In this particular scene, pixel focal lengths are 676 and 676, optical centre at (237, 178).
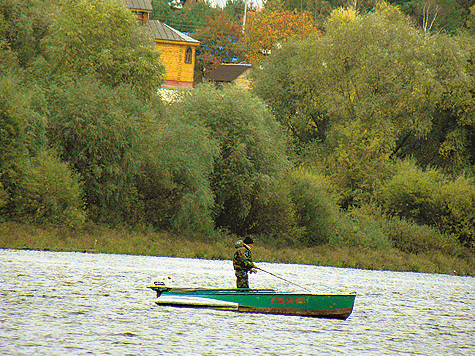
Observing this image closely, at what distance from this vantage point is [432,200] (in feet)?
189

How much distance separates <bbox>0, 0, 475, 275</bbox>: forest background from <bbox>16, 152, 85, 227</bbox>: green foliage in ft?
0.31

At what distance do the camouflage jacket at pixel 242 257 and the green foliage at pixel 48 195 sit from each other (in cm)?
2292

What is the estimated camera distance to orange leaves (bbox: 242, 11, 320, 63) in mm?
97625

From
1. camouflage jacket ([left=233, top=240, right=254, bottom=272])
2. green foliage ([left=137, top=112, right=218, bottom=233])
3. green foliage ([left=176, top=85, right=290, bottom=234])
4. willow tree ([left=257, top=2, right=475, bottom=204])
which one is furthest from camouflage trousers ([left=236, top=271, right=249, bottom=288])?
willow tree ([left=257, top=2, right=475, bottom=204])

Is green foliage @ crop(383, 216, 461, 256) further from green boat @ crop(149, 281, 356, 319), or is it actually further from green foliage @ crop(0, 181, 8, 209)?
green boat @ crop(149, 281, 356, 319)

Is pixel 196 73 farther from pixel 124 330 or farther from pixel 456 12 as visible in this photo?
pixel 124 330

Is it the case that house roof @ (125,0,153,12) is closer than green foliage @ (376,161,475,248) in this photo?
No

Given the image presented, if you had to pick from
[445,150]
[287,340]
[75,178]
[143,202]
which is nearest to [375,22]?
[445,150]

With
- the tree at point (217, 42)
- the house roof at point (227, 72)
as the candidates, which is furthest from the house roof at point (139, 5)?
the tree at point (217, 42)

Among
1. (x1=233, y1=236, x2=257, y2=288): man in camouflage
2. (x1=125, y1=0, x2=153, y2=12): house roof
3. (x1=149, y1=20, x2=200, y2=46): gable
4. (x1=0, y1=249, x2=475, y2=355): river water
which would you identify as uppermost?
(x1=125, y1=0, x2=153, y2=12): house roof

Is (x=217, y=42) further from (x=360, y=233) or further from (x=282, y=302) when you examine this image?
(x=282, y=302)

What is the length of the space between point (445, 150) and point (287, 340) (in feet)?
151

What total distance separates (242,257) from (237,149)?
2591cm

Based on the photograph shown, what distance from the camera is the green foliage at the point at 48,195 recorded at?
44.5m
